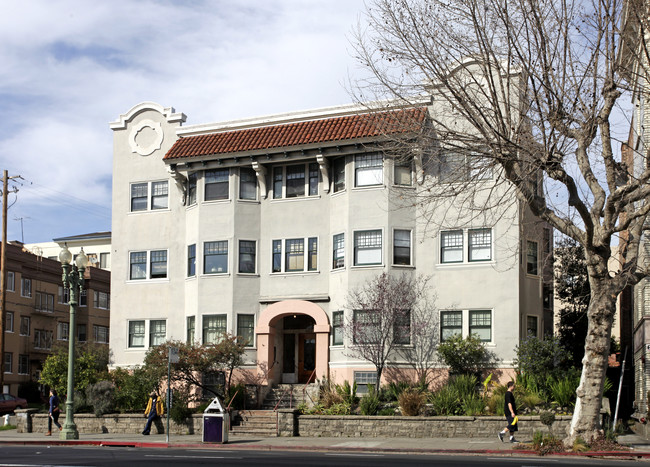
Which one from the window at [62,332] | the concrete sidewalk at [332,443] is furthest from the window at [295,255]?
the window at [62,332]

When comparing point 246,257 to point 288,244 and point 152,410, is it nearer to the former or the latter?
point 288,244

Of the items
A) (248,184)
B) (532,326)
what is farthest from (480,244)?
(248,184)

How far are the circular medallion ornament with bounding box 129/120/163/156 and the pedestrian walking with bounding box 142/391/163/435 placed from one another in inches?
472

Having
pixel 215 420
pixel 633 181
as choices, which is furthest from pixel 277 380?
pixel 633 181

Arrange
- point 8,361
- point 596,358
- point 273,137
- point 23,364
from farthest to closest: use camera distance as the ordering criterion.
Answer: point 23,364 → point 8,361 → point 273,137 → point 596,358

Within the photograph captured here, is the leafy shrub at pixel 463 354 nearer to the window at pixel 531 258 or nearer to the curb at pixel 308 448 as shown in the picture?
the window at pixel 531 258

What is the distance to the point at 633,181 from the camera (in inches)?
782

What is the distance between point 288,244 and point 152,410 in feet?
28.9

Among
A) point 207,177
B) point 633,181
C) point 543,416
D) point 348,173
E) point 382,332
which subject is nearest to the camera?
point 633,181

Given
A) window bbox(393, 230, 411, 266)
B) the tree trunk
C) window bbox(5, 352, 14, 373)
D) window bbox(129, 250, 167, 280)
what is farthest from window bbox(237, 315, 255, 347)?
window bbox(5, 352, 14, 373)

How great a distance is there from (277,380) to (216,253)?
18.7 ft

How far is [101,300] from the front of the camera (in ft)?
208

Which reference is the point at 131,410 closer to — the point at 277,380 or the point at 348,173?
the point at 277,380

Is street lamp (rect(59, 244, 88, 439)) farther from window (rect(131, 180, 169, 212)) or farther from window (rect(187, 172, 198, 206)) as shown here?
window (rect(131, 180, 169, 212))
